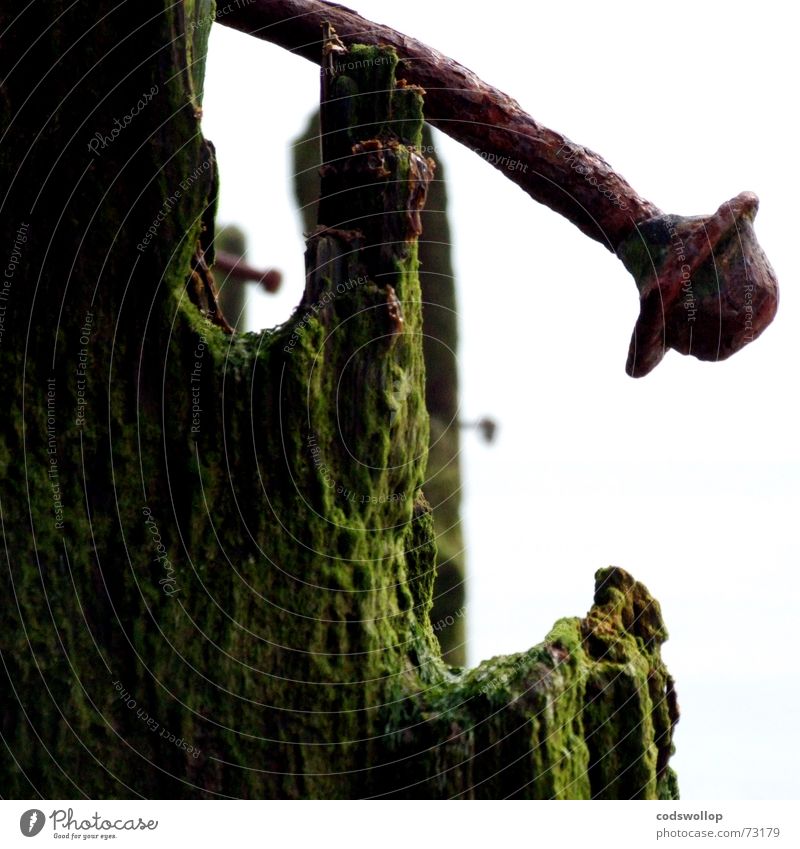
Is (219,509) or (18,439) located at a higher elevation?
(18,439)

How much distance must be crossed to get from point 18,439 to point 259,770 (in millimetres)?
580

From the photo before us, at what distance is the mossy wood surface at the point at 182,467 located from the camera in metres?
1.46

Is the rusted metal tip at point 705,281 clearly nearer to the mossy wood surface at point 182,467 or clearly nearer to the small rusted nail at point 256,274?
the mossy wood surface at point 182,467

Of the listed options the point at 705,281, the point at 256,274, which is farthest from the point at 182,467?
the point at 705,281

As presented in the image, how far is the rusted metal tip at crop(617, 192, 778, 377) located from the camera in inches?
66.1

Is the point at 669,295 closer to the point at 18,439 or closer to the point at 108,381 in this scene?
the point at 108,381

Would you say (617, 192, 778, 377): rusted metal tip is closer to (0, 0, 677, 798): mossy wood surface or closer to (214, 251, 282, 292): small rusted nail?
(0, 0, 677, 798): mossy wood surface

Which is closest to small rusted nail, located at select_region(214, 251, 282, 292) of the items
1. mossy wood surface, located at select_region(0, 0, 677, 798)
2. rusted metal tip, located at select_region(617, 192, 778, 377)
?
mossy wood surface, located at select_region(0, 0, 677, 798)

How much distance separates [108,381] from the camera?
1464 mm

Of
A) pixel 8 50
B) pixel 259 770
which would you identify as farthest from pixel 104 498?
pixel 8 50

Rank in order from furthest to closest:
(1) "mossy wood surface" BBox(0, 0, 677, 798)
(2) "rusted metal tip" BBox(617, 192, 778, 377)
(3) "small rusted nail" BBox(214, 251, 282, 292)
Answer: (3) "small rusted nail" BBox(214, 251, 282, 292) → (2) "rusted metal tip" BBox(617, 192, 778, 377) → (1) "mossy wood surface" BBox(0, 0, 677, 798)

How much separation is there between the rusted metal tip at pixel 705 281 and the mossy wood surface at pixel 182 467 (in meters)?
0.45

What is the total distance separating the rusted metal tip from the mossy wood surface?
1.47 ft

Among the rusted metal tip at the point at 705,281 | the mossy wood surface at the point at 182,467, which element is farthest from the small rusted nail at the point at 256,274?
the rusted metal tip at the point at 705,281
